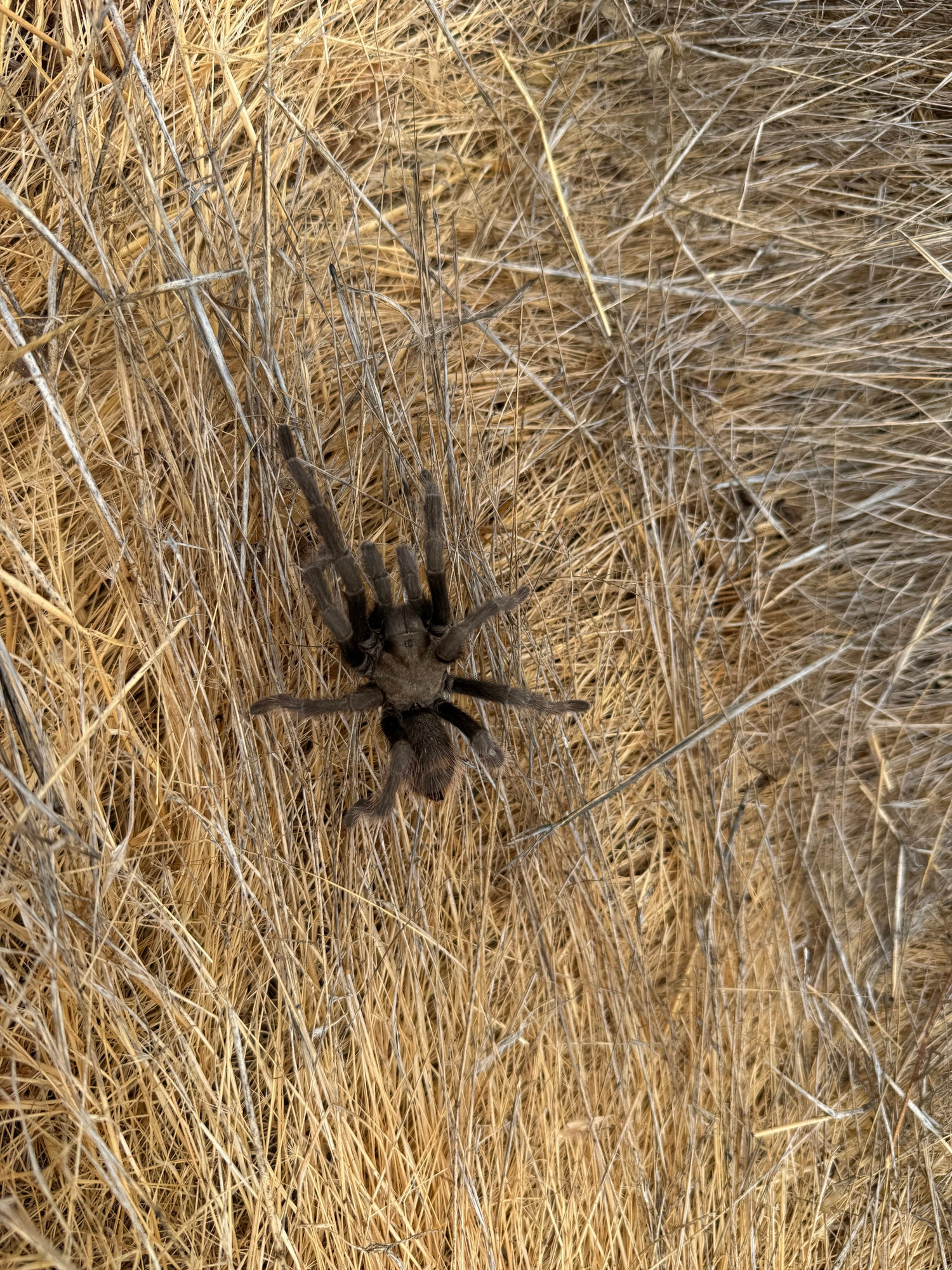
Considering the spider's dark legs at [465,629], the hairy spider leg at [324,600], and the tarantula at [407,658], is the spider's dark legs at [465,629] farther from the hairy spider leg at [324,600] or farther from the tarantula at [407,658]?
the hairy spider leg at [324,600]

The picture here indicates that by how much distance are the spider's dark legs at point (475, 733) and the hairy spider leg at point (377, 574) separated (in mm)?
385

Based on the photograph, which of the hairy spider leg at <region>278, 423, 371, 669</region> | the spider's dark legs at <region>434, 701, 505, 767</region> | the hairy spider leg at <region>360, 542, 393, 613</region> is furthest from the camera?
the spider's dark legs at <region>434, 701, 505, 767</region>

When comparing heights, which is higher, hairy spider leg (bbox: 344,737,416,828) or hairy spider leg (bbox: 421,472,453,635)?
hairy spider leg (bbox: 421,472,453,635)

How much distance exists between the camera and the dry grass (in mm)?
2527

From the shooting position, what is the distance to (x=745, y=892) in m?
2.97

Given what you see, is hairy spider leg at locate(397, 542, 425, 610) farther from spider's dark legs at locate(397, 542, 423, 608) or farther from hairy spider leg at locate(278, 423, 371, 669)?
hairy spider leg at locate(278, 423, 371, 669)

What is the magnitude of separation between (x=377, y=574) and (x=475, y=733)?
581 millimetres

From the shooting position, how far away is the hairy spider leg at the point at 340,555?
2.21 m

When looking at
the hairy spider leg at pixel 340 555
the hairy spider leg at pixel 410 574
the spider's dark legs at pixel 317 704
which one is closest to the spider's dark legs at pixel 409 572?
the hairy spider leg at pixel 410 574

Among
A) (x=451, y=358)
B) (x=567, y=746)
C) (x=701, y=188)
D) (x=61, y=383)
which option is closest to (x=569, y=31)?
(x=701, y=188)

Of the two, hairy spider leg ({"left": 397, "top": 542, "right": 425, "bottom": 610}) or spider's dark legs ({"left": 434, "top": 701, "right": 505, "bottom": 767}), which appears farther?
spider's dark legs ({"left": 434, "top": 701, "right": 505, "bottom": 767})

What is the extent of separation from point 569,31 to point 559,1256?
4275 mm

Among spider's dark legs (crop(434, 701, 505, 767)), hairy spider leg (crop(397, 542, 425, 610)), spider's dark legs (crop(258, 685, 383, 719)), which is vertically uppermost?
hairy spider leg (crop(397, 542, 425, 610))

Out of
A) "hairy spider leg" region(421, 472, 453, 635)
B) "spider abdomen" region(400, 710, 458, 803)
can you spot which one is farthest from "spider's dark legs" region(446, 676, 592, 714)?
"hairy spider leg" region(421, 472, 453, 635)
